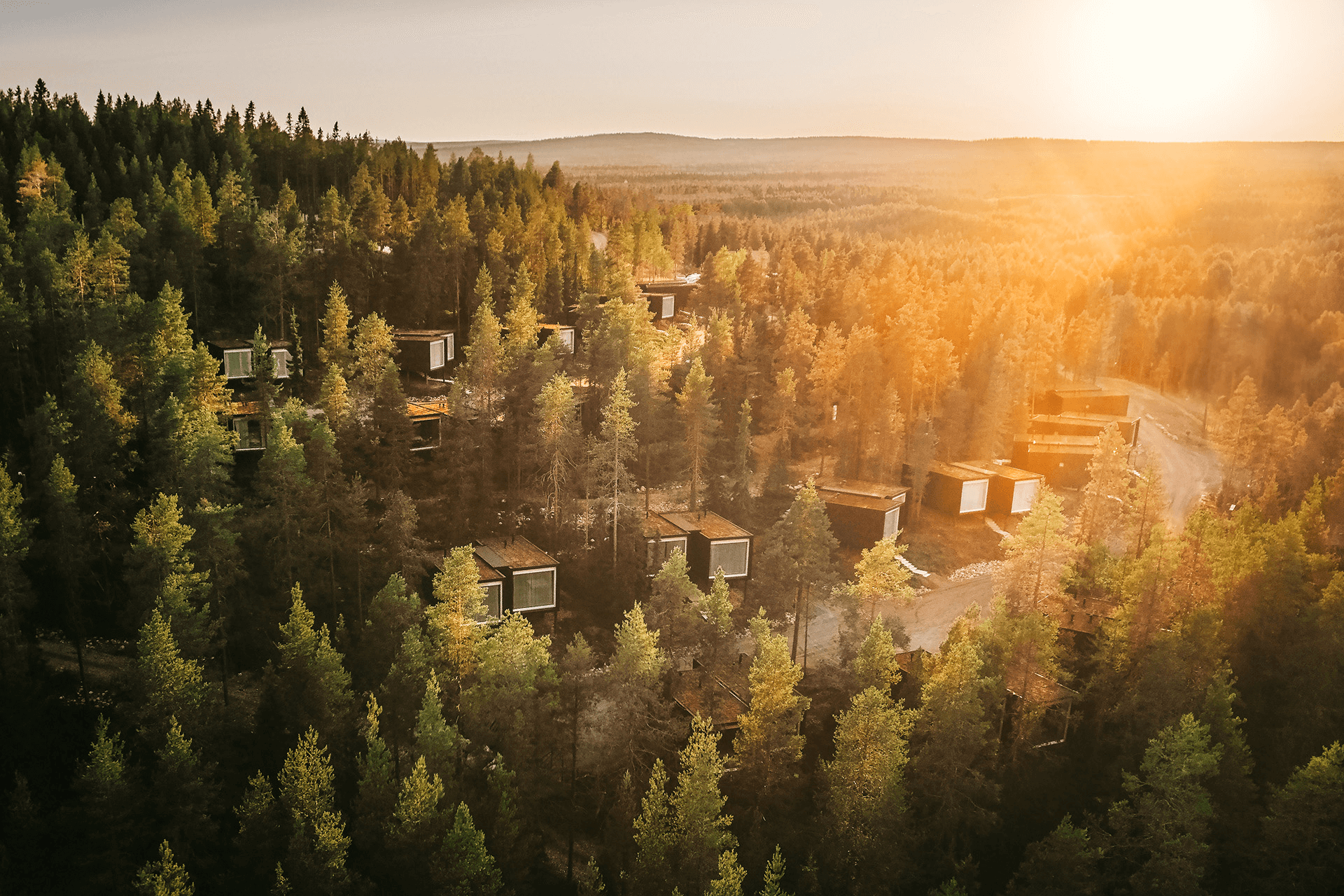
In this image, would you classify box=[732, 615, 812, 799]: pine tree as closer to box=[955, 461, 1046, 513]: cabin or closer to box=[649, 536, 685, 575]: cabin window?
box=[649, 536, 685, 575]: cabin window

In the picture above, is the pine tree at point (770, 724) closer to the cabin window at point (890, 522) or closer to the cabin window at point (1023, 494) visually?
the cabin window at point (890, 522)

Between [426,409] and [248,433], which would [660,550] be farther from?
[248,433]

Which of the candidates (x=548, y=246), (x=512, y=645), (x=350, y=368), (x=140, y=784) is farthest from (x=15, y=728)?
(x=548, y=246)

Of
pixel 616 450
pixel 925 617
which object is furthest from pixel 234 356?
pixel 925 617

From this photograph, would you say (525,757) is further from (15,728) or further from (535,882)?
(15,728)

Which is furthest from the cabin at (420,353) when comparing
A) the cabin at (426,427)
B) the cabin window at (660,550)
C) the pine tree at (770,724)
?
the pine tree at (770,724)

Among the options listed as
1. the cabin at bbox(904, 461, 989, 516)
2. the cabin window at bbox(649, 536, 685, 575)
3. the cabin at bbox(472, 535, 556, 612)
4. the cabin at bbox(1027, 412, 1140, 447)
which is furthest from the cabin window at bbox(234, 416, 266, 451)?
the cabin at bbox(1027, 412, 1140, 447)
